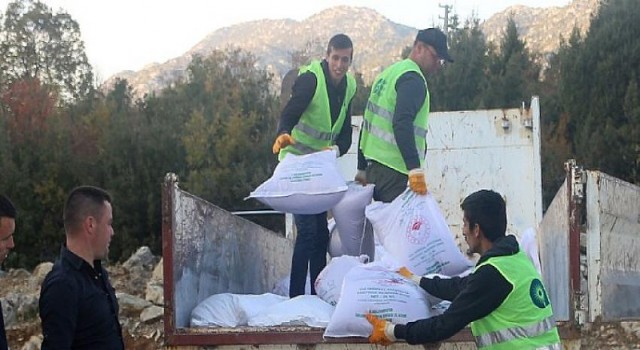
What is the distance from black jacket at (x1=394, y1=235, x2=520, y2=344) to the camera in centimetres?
275

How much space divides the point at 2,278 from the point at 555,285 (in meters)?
8.90

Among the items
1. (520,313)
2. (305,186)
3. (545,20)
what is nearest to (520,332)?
(520,313)

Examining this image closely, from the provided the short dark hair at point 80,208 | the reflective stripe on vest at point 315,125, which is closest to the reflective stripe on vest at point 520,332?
the short dark hair at point 80,208

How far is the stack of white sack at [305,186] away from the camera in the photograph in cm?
421

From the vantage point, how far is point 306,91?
4.53 meters

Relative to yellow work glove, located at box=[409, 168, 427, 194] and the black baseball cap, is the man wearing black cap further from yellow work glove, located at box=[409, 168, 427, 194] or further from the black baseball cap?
yellow work glove, located at box=[409, 168, 427, 194]

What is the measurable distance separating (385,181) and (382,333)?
3.98 feet

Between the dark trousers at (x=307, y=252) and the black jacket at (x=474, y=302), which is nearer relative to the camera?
the black jacket at (x=474, y=302)

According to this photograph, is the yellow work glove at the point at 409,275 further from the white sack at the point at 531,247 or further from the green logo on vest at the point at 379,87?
the green logo on vest at the point at 379,87

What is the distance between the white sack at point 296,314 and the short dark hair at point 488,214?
0.96m

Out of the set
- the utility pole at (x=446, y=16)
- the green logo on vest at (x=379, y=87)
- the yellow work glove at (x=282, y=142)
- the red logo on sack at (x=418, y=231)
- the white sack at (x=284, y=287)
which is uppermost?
the utility pole at (x=446, y=16)

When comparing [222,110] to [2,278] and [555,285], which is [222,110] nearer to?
[2,278]

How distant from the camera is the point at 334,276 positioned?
4117 millimetres

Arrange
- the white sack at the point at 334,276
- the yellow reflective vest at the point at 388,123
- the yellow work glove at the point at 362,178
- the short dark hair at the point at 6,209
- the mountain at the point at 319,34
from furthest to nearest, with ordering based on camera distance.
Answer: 1. the mountain at the point at 319,34
2. the yellow work glove at the point at 362,178
3. the yellow reflective vest at the point at 388,123
4. the white sack at the point at 334,276
5. the short dark hair at the point at 6,209
